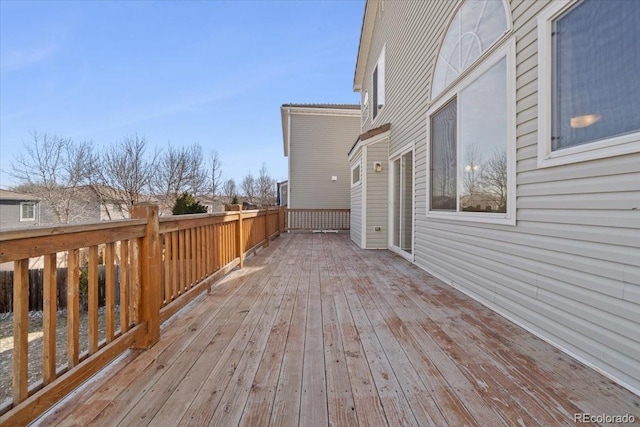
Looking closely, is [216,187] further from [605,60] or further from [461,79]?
[605,60]

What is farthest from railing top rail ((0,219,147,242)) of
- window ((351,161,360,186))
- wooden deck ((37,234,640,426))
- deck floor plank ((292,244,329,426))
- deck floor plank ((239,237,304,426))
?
window ((351,161,360,186))

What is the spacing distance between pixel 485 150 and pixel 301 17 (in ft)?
35.0

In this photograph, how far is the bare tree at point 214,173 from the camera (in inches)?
714

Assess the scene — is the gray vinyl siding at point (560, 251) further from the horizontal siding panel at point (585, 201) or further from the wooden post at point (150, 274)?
the wooden post at point (150, 274)

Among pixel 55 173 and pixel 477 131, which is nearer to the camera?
pixel 477 131

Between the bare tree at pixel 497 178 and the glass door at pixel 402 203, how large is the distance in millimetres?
2479

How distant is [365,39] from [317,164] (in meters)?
5.07

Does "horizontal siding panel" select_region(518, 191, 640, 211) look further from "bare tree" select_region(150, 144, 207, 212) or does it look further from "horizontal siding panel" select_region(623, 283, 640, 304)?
"bare tree" select_region(150, 144, 207, 212)

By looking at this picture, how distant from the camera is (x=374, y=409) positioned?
1409 mm

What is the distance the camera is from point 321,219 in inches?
472

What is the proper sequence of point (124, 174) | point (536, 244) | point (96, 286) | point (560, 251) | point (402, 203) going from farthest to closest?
1. point (124, 174)
2. point (402, 203)
3. point (536, 244)
4. point (560, 251)
5. point (96, 286)

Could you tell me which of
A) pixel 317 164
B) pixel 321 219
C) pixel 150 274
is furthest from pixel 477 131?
pixel 317 164

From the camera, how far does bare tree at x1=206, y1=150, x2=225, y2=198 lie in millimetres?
18141

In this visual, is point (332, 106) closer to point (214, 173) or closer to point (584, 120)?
point (214, 173)
